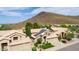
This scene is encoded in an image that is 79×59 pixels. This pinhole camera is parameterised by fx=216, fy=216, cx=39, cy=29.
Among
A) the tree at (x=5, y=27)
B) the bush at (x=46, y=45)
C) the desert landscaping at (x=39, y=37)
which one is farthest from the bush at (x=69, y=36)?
the tree at (x=5, y=27)

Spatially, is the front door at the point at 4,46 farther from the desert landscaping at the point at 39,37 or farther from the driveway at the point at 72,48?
the driveway at the point at 72,48

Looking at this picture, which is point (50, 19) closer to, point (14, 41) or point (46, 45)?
point (46, 45)

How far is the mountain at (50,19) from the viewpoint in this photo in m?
1.76

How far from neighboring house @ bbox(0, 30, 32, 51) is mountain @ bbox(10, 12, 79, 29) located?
0.21 ft

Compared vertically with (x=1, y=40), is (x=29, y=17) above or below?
above

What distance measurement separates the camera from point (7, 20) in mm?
1773

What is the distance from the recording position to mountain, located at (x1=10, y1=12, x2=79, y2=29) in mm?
1759

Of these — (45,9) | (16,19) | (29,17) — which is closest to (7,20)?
(16,19)

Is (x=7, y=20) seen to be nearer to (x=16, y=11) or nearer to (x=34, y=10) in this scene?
(x=16, y=11)
